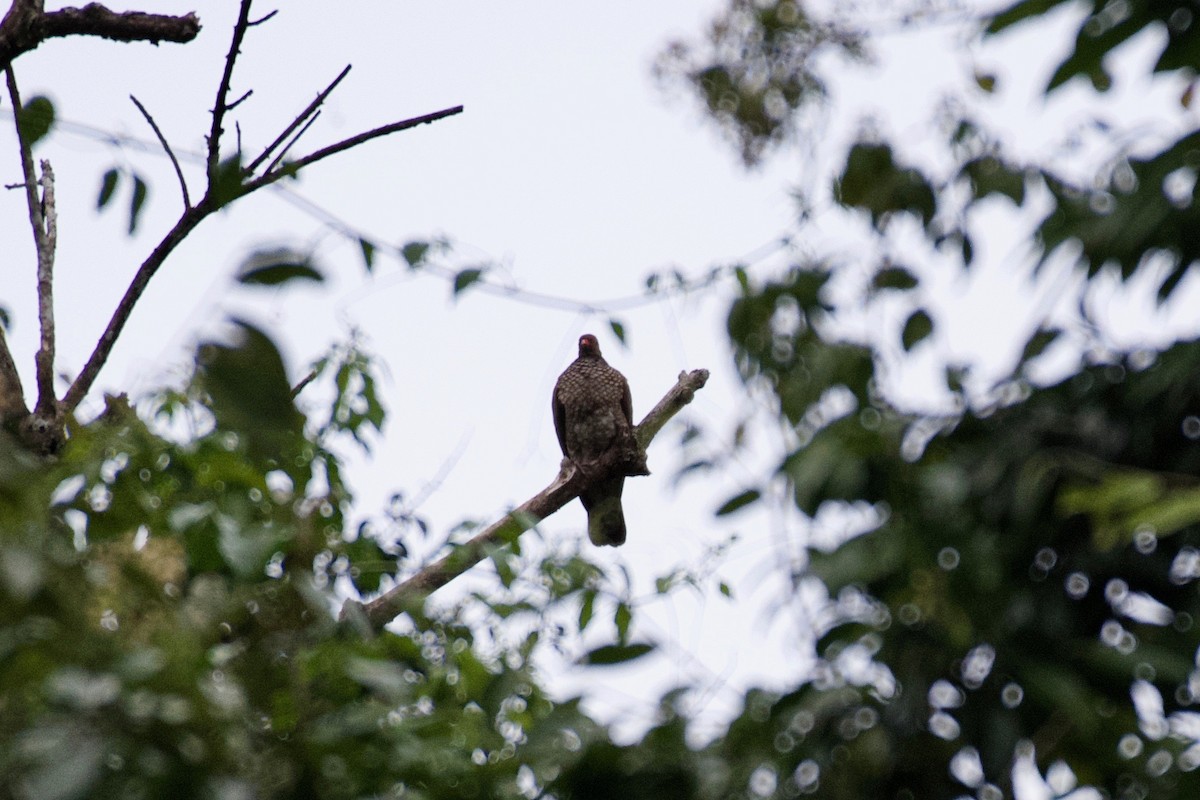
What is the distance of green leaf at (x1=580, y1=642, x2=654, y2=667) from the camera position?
1393 millimetres

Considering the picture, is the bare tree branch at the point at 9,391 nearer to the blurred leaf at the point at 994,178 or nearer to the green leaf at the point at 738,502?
the green leaf at the point at 738,502

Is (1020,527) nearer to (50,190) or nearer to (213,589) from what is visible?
(213,589)

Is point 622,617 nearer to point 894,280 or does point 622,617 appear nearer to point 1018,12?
point 894,280

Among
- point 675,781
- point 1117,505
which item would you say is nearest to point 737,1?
point 1117,505

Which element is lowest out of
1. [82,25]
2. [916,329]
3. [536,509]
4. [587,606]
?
[536,509]

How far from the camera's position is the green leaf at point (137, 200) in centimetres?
236

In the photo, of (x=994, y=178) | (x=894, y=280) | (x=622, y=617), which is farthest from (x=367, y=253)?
(x=994, y=178)

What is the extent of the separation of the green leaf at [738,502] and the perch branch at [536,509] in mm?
570

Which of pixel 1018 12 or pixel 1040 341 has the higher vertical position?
pixel 1018 12

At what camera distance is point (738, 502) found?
1.51 metres

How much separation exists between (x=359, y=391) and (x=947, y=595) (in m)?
2.66

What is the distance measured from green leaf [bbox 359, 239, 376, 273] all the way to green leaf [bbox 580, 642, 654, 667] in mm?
1111

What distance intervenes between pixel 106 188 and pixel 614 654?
159cm

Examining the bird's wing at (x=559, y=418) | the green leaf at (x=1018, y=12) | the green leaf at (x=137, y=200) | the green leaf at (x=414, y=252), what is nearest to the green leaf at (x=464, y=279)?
the green leaf at (x=414, y=252)
